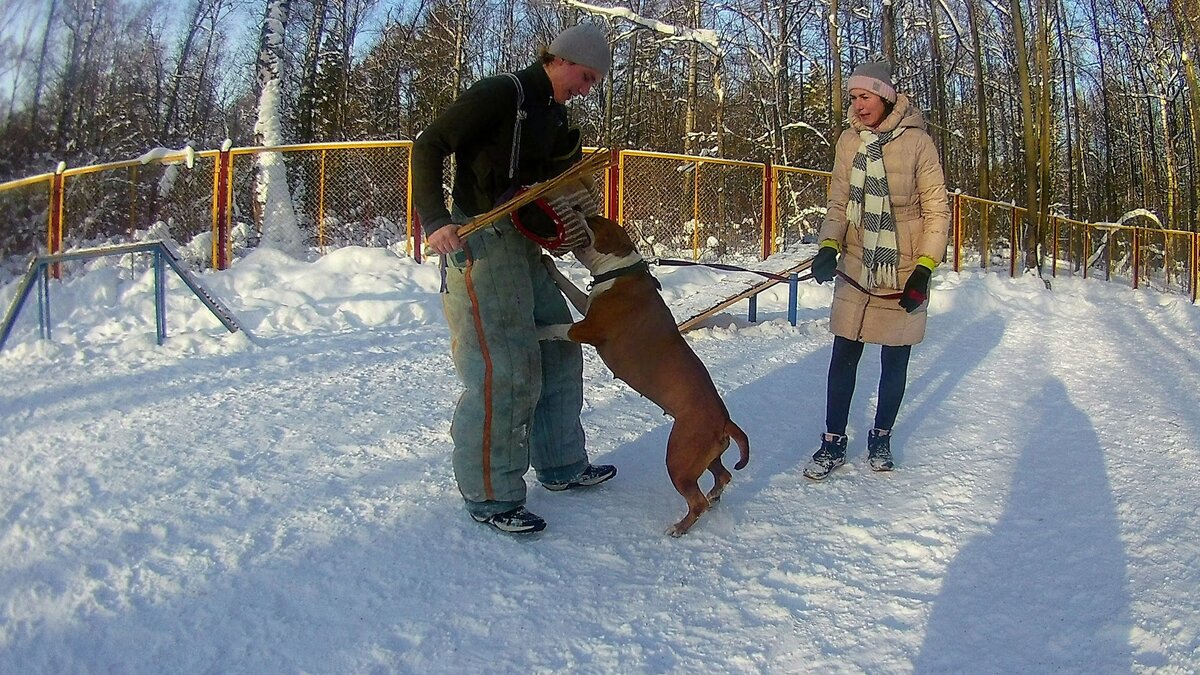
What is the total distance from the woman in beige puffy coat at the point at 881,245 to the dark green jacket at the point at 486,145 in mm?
1279

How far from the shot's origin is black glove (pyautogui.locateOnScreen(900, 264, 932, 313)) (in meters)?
3.20

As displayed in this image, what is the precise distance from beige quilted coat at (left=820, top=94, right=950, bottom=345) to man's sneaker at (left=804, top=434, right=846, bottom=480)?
1.43ft

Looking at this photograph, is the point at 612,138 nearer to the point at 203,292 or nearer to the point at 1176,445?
the point at 203,292

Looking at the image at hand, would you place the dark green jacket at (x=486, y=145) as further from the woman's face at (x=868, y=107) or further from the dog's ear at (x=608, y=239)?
the woman's face at (x=868, y=107)


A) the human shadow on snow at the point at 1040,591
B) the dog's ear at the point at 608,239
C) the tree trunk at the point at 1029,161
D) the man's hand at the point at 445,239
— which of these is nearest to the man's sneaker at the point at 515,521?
the man's hand at the point at 445,239

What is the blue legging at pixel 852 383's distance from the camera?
11.2 feet

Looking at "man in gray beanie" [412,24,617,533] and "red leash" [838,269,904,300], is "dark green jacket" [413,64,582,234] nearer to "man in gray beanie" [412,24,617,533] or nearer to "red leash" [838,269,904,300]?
"man in gray beanie" [412,24,617,533]

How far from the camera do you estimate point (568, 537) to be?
2.69 m

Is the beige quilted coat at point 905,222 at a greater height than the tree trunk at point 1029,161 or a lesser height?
lesser

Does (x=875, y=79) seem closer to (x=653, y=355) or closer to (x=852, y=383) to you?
(x=852, y=383)

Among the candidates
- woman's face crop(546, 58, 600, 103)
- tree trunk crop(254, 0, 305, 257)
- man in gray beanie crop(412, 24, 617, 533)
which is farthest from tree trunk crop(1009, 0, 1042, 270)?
man in gray beanie crop(412, 24, 617, 533)

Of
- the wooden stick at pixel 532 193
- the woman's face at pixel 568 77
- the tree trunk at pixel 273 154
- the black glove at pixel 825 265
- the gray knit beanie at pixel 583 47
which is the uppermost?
the tree trunk at pixel 273 154

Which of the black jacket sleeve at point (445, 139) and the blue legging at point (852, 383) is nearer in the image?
the black jacket sleeve at point (445, 139)

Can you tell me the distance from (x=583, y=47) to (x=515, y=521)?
1.57m
